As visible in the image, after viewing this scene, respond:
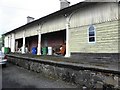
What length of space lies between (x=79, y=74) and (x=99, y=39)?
17.2ft

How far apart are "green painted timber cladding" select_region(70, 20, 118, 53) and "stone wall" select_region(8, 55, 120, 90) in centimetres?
406

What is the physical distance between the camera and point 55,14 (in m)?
16.4

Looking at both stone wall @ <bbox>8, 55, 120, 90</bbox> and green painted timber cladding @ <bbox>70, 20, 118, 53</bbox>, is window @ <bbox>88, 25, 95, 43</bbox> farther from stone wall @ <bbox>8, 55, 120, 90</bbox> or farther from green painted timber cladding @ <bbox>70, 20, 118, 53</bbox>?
stone wall @ <bbox>8, 55, 120, 90</bbox>

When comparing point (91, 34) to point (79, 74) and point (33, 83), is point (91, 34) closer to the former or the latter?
point (79, 74)

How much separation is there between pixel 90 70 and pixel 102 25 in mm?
5758

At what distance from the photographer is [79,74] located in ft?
25.8

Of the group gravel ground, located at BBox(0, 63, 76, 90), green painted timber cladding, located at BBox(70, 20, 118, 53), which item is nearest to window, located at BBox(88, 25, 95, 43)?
green painted timber cladding, located at BBox(70, 20, 118, 53)

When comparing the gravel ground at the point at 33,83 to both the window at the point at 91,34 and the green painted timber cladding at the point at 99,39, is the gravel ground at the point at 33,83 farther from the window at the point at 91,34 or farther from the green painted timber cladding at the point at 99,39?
the window at the point at 91,34

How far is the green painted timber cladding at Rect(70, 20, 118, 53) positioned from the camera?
37.2ft

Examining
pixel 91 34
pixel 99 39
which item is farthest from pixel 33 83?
pixel 91 34

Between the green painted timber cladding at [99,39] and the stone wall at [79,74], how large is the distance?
406cm

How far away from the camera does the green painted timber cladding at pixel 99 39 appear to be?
1133cm

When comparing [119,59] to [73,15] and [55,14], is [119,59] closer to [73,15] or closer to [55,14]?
[73,15]

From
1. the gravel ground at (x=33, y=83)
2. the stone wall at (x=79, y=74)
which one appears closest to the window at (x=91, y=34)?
the stone wall at (x=79, y=74)
